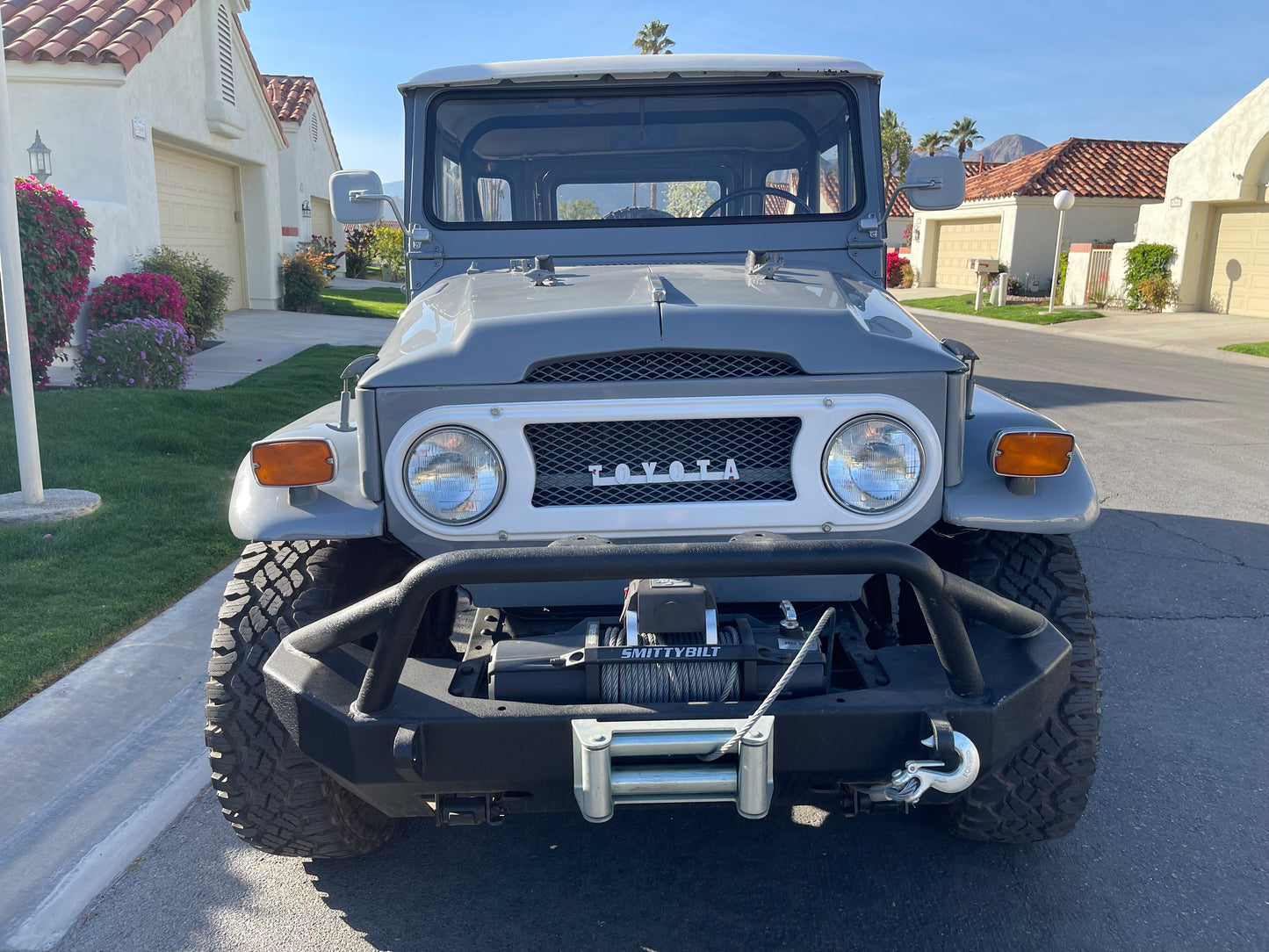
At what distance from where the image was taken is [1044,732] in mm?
2408

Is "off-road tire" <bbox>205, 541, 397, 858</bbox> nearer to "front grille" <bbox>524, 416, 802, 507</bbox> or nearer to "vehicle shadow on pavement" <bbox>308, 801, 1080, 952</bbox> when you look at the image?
"vehicle shadow on pavement" <bbox>308, 801, 1080, 952</bbox>

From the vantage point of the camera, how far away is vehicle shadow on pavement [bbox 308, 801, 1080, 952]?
96.0 inches

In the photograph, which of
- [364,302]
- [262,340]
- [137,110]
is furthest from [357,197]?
[364,302]

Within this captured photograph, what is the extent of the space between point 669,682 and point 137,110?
1275cm

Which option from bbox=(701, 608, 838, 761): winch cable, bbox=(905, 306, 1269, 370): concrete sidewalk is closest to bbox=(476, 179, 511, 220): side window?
bbox=(701, 608, 838, 761): winch cable

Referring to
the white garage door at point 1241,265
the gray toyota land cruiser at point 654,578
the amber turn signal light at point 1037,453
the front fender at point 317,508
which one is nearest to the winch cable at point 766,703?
the gray toyota land cruiser at point 654,578

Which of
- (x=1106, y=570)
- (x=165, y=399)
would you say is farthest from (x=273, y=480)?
(x=165, y=399)

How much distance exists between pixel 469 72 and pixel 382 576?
172 centimetres

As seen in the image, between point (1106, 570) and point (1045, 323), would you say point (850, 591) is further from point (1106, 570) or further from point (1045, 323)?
point (1045, 323)

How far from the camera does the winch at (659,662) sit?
6.88 feet

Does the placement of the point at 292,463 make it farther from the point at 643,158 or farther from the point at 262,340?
the point at 262,340

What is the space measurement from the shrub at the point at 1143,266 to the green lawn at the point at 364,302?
54.2 ft

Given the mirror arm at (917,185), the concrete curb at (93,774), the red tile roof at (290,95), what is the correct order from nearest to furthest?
1. the concrete curb at (93,774)
2. the mirror arm at (917,185)
3. the red tile roof at (290,95)

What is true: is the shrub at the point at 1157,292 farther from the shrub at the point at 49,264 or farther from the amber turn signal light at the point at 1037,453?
the amber turn signal light at the point at 1037,453
